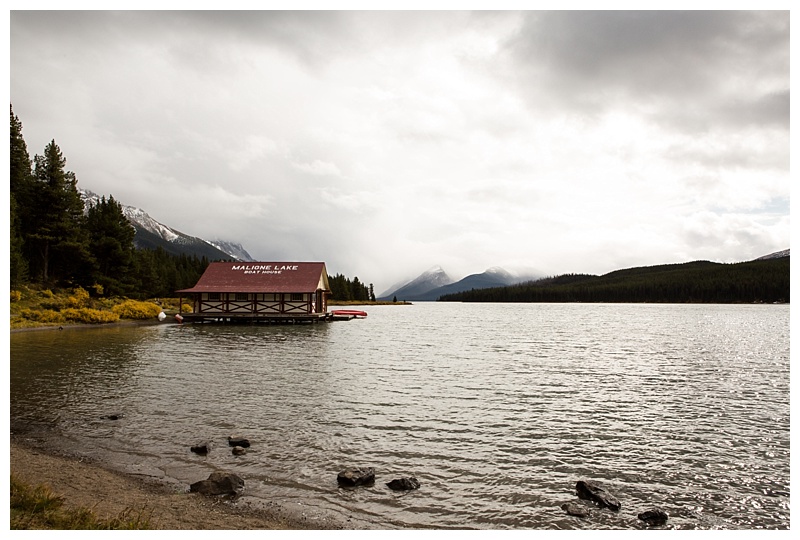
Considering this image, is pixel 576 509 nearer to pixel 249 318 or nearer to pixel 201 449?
pixel 201 449

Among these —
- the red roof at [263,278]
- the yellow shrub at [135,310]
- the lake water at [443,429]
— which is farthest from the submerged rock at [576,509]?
the yellow shrub at [135,310]

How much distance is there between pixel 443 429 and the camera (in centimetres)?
1448

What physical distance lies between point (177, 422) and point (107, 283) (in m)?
55.5

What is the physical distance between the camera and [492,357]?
31.5 meters

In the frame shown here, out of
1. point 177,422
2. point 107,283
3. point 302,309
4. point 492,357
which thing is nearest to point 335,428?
point 177,422

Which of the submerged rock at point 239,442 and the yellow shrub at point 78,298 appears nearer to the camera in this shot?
the submerged rock at point 239,442

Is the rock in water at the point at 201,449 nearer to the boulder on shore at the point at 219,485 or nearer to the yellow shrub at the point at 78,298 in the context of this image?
the boulder on shore at the point at 219,485

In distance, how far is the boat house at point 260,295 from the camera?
62.5m

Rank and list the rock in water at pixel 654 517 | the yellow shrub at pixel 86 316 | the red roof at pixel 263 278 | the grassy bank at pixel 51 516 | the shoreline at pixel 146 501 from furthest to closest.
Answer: the red roof at pixel 263 278 < the yellow shrub at pixel 86 316 < the rock in water at pixel 654 517 < the shoreline at pixel 146 501 < the grassy bank at pixel 51 516

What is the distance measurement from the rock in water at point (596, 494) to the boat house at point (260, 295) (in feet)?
181

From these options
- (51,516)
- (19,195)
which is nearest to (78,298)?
(19,195)

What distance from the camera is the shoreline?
329 inches

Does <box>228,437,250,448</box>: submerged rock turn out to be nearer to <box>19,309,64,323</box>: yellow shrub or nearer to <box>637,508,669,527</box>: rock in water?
<box>637,508,669,527</box>: rock in water

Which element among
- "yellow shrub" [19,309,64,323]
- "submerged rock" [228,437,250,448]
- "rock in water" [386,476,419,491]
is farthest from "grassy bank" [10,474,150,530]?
"yellow shrub" [19,309,64,323]
